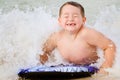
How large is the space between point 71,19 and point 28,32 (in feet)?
0.65

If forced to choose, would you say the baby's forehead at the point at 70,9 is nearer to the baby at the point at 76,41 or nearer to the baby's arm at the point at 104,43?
the baby at the point at 76,41

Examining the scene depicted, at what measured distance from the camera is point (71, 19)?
1.43m

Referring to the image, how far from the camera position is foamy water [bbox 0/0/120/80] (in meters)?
1.43

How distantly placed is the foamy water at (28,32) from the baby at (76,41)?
26 mm

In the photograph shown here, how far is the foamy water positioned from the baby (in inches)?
1.0

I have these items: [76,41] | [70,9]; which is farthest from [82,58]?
[70,9]

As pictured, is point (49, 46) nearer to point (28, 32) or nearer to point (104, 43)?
point (28, 32)

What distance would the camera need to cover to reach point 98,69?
1379mm

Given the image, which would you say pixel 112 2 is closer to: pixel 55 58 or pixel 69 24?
pixel 69 24

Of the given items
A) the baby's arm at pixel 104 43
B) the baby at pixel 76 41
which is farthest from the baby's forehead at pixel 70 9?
the baby's arm at pixel 104 43

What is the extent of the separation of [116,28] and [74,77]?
0.30 metres

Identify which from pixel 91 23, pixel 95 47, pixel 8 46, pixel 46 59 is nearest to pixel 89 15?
pixel 91 23

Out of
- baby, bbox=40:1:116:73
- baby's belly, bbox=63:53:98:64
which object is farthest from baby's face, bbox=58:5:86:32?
baby's belly, bbox=63:53:98:64

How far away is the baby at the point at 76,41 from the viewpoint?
4.66ft
